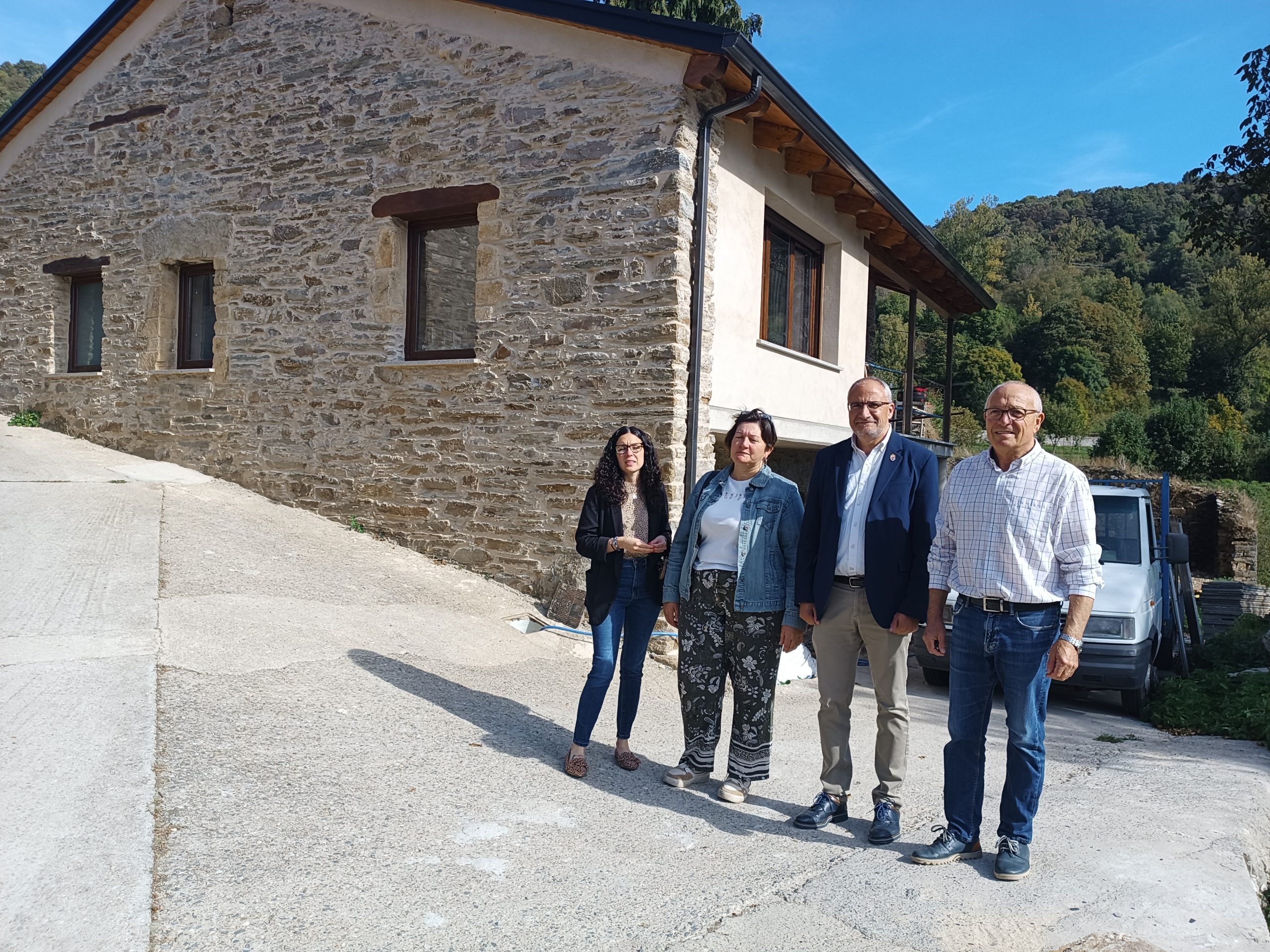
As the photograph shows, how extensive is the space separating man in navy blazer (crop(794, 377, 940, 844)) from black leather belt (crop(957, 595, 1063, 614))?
27 centimetres

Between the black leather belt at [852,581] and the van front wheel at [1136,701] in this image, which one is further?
the van front wheel at [1136,701]

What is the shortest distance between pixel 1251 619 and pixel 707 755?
9.23 meters

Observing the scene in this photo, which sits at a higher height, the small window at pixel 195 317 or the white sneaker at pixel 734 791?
the small window at pixel 195 317

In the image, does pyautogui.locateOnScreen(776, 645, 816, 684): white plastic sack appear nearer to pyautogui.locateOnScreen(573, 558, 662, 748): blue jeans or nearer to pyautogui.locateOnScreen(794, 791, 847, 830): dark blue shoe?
pyautogui.locateOnScreen(573, 558, 662, 748): blue jeans

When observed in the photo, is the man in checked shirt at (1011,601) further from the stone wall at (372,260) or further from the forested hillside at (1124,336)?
the forested hillside at (1124,336)

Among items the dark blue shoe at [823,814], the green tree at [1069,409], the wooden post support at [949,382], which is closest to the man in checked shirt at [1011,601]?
the dark blue shoe at [823,814]

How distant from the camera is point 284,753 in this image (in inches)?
163

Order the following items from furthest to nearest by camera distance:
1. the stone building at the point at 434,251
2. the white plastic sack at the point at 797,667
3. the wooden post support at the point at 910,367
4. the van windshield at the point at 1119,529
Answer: the wooden post support at the point at 910,367
the van windshield at the point at 1119,529
the stone building at the point at 434,251
the white plastic sack at the point at 797,667

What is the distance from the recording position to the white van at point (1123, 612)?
23.0ft

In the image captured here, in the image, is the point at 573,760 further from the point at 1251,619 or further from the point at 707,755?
the point at 1251,619

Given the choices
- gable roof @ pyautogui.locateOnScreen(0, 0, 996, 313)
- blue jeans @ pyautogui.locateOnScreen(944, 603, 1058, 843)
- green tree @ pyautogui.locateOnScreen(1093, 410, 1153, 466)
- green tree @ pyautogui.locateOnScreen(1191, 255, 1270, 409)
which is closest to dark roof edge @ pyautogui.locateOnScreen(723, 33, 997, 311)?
gable roof @ pyautogui.locateOnScreen(0, 0, 996, 313)

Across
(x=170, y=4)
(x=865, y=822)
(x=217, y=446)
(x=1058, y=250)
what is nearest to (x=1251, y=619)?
(x=865, y=822)

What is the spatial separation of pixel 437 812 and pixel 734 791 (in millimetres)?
1337

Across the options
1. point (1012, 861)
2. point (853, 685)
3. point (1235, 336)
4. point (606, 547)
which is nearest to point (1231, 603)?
point (853, 685)
